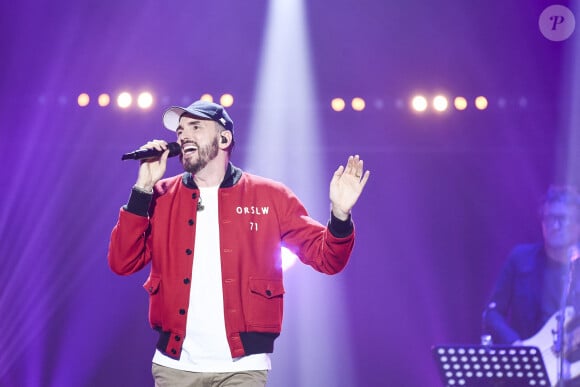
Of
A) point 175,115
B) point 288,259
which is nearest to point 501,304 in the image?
point 288,259

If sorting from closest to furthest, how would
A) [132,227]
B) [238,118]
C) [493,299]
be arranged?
[132,227] → [493,299] → [238,118]

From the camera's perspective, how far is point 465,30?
6.23 m

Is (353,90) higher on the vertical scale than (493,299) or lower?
higher

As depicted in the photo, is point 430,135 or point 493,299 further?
point 430,135

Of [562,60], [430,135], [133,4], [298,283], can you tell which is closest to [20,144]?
[133,4]

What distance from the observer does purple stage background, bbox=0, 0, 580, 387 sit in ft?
20.6

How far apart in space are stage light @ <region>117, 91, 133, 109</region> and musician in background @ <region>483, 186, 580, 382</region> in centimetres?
330

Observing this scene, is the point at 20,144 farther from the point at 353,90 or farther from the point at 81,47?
the point at 353,90

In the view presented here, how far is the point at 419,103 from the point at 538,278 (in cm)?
166

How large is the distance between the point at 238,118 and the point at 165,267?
10.6ft

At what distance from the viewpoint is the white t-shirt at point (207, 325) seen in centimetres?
330

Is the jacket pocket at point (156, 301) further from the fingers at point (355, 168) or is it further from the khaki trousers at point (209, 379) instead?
the fingers at point (355, 168)

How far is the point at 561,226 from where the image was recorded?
5.93m

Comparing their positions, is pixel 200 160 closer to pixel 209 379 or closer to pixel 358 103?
pixel 209 379
